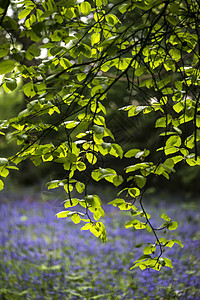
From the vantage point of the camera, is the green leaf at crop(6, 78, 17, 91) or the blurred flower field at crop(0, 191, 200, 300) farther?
the blurred flower field at crop(0, 191, 200, 300)

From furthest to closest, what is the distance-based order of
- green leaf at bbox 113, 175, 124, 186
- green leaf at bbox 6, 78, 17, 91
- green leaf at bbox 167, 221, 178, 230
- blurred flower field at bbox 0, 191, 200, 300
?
blurred flower field at bbox 0, 191, 200, 300 < green leaf at bbox 167, 221, 178, 230 < green leaf at bbox 6, 78, 17, 91 < green leaf at bbox 113, 175, 124, 186

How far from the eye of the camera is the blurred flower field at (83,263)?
3.29 m

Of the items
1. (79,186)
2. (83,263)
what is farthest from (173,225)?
(83,263)

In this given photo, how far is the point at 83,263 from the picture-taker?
4.04 metres

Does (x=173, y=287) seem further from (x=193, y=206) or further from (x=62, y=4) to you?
(x=193, y=206)

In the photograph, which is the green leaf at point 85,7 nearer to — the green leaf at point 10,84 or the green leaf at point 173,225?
the green leaf at point 10,84

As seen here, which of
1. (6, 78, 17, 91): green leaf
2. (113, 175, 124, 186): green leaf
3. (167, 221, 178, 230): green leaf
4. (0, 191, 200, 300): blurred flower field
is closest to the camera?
(113, 175, 124, 186): green leaf

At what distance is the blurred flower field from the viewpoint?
3.29 meters

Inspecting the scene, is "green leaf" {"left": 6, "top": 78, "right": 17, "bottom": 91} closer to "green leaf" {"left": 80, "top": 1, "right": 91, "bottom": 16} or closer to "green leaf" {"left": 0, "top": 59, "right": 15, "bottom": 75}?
"green leaf" {"left": 0, "top": 59, "right": 15, "bottom": 75}

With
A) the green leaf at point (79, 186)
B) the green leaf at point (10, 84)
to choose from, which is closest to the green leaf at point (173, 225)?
the green leaf at point (79, 186)

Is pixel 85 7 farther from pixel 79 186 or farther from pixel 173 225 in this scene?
pixel 173 225

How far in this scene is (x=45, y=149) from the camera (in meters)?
1.22

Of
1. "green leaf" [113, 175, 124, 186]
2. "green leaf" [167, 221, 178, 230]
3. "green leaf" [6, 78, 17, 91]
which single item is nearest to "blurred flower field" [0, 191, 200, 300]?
"green leaf" [167, 221, 178, 230]

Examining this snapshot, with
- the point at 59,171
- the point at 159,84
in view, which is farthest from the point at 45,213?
the point at 159,84
